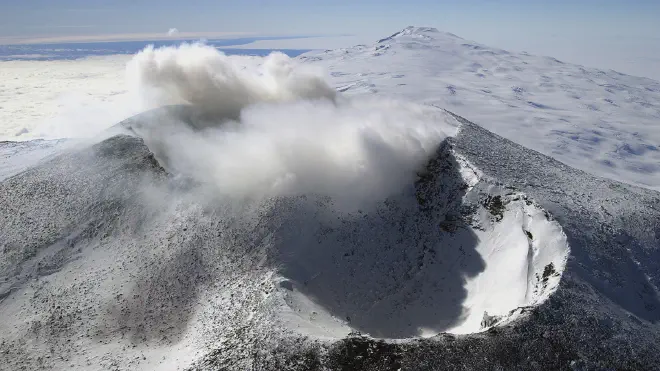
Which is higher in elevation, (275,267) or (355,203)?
(355,203)

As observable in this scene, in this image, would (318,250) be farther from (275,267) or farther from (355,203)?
(355,203)

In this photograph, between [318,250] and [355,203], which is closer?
[318,250]

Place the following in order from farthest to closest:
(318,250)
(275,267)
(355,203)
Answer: (355,203) → (318,250) → (275,267)

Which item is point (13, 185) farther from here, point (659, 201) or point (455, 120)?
point (659, 201)

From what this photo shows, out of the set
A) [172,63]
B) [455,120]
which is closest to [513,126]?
[455,120]

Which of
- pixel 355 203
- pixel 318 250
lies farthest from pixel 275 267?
pixel 355 203
